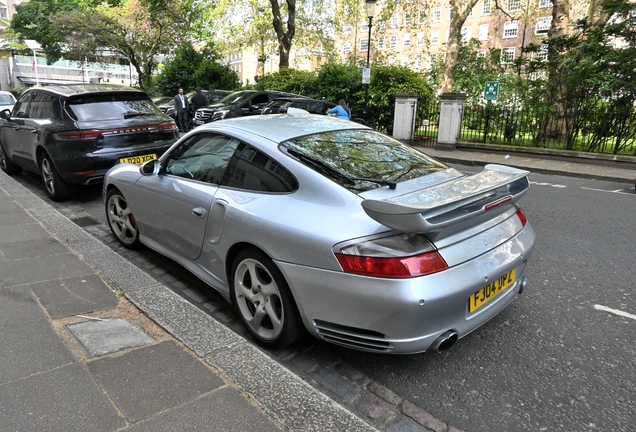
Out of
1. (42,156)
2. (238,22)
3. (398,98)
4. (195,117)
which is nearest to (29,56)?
(238,22)

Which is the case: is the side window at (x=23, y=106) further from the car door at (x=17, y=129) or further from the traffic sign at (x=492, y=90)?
the traffic sign at (x=492, y=90)

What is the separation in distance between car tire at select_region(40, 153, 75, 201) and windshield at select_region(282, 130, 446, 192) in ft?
17.7

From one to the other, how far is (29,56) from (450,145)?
67.0 meters

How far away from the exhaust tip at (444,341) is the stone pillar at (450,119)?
1393 cm

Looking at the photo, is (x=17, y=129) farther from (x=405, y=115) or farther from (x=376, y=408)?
(x=405, y=115)

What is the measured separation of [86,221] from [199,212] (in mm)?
3688

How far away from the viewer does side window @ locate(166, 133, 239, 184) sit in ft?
11.7

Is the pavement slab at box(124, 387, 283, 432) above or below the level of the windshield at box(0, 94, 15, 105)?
below

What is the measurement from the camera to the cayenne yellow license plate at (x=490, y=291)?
8.85 ft

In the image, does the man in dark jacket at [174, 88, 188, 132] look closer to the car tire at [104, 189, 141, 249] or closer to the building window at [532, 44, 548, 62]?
the building window at [532, 44, 548, 62]

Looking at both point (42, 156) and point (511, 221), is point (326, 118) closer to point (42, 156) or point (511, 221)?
point (511, 221)

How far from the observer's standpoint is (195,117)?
1730 centimetres

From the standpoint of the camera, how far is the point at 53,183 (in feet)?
23.8

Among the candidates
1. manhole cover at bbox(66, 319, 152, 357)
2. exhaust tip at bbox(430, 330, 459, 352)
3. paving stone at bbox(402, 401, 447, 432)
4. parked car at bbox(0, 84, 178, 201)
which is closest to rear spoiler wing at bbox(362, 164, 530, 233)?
exhaust tip at bbox(430, 330, 459, 352)
